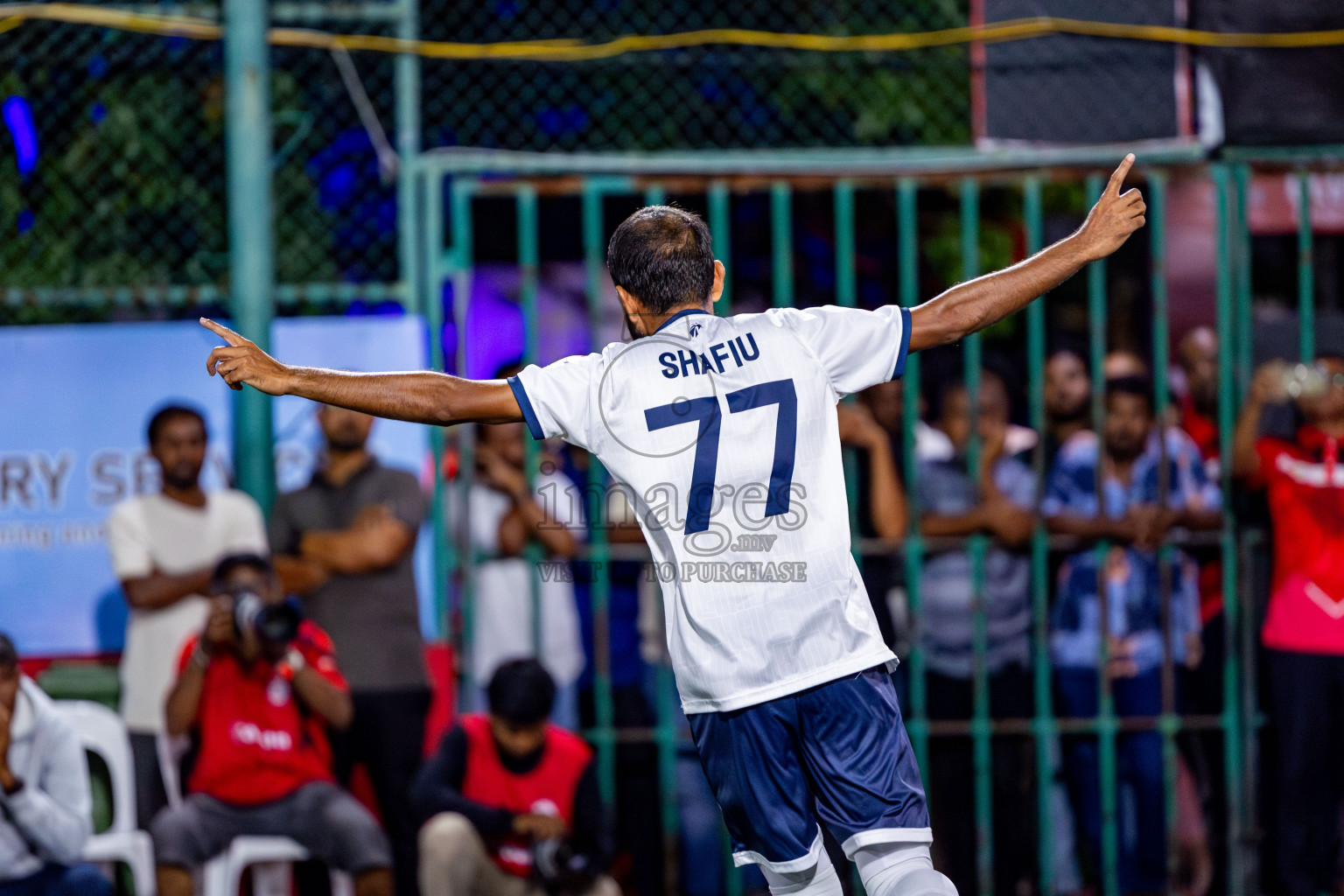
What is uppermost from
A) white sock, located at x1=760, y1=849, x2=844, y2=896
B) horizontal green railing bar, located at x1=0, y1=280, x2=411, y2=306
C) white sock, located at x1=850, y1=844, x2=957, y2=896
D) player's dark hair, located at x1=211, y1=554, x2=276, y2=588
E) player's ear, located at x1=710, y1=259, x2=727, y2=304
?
horizontal green railing bar, located at x1=0, y1=280, x2=411, y2=306

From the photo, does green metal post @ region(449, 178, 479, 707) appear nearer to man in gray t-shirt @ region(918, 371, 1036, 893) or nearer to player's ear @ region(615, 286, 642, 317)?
man in gray t-shirt @ region(918, 371, 1036, 893)

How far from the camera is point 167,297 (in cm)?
519

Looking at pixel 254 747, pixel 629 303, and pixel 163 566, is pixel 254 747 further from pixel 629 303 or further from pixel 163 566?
pixel 629 303

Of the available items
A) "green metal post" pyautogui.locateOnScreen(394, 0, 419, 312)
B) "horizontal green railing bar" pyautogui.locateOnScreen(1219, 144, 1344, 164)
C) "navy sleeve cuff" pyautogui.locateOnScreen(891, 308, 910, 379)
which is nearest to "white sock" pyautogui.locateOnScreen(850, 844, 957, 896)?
"navy sleeve cuff" pyautogui.locateOnScreen(891, 308, 910, 379)

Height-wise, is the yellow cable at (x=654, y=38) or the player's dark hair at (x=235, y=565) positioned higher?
the yellow cable at (x=654, y=38)

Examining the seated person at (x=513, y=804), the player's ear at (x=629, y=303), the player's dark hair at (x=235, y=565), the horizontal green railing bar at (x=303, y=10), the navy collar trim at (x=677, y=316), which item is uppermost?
the horizontal green railing bar at (x=303, y=10)

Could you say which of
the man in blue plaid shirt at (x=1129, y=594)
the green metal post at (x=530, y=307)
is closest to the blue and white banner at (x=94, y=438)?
the green metal post at (x=530, y=307)

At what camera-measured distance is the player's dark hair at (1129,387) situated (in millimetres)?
5199

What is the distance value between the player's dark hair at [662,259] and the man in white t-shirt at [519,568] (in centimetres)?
240

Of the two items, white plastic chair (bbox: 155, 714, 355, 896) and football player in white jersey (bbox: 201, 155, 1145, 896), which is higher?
football player in white jersey (bbox: 201, 155, 1145, 896)

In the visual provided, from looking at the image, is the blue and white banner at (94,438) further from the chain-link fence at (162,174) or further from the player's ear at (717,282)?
the player's ear at (717,282)

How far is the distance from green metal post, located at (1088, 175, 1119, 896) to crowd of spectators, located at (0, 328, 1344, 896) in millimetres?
20

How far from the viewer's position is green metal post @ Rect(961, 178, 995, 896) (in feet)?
16.7

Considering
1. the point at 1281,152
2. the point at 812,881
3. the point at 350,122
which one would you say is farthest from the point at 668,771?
the point at 1281,152
